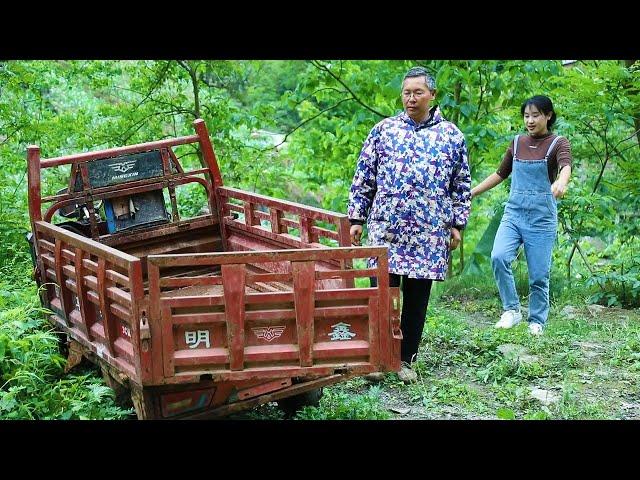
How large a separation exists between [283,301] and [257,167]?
20.1 ft

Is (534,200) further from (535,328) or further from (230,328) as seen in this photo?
(230,328)

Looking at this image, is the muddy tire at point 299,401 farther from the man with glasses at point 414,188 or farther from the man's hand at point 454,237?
the man's hand at point 454,237

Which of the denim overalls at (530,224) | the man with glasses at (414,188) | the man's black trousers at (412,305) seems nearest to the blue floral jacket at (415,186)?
the man with glasses at (414,188)

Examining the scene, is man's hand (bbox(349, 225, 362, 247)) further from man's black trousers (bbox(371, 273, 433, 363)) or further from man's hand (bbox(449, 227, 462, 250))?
man's hand (bbox(449, 227, 462, 250))

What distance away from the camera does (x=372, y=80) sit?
9.04 m

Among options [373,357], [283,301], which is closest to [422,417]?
[373,357]

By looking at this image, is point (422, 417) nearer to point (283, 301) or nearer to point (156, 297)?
point (283, 301)

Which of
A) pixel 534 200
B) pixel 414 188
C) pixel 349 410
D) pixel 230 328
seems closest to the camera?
pixel 230 328

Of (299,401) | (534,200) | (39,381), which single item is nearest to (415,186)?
(534,200)

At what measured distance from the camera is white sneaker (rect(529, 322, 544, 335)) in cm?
613

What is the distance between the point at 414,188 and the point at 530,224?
56.0 inches

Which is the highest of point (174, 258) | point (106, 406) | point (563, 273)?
point (174, 258)

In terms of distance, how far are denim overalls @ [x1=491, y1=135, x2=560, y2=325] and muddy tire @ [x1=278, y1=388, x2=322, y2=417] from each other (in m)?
2.00

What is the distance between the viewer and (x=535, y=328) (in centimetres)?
615
